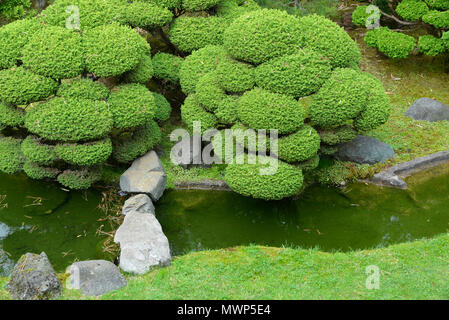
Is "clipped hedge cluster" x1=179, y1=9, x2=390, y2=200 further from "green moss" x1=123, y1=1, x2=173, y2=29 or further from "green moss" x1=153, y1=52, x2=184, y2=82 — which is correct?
"green moss" x1=123, y1=1, x2=173, y2=29

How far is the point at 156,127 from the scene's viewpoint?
9.55 m

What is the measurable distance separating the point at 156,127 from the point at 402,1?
20.2 ft

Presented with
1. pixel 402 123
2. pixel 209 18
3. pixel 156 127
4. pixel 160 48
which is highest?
pixel 209 18

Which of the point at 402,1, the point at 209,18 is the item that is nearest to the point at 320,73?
the point at 209,18

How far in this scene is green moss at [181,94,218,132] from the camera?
352 inches

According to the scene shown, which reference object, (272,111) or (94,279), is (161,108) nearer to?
(272,111)

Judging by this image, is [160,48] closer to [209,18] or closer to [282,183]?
[209,18]

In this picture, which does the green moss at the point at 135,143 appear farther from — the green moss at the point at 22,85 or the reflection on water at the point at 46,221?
the green moss at the point at 22,85

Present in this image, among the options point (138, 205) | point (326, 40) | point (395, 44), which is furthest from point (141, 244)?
point (395, 44)

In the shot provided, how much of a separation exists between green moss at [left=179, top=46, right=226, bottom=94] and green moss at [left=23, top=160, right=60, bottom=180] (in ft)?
8.44

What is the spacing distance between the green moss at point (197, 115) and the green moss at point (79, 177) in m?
1.76

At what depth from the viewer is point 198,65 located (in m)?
9.22

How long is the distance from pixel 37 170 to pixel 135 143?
1.62 meters

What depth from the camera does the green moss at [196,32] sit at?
9.74 metres
